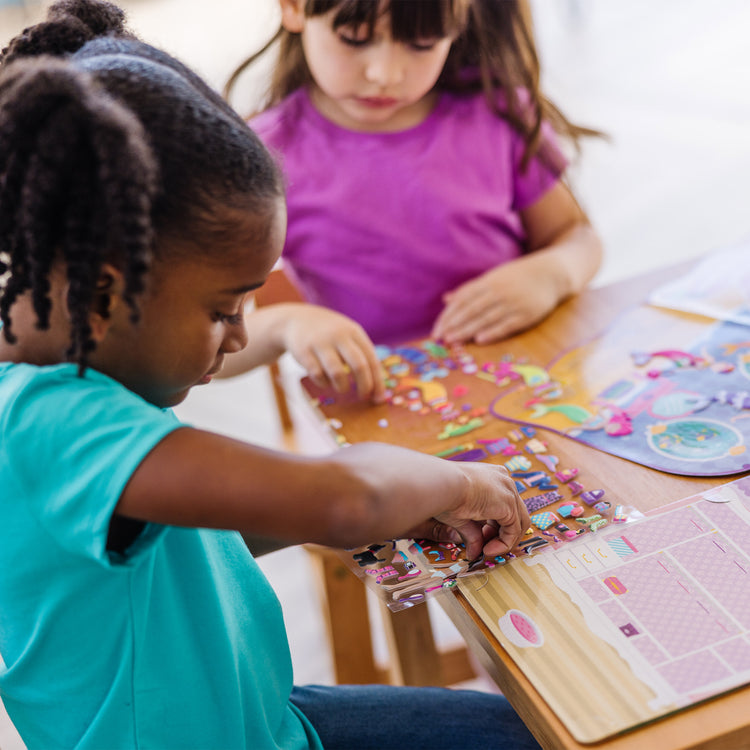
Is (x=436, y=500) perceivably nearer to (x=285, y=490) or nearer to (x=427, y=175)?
(x=285, y=490)

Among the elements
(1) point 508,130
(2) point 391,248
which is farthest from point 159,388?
(1) point 508,130

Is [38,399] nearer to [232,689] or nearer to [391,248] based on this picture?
[232,689]

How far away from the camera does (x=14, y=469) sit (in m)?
0.55

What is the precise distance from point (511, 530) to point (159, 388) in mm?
287

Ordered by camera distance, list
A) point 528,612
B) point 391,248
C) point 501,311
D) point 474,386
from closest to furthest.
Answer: point 528,612 → point 474,386 → point 501,311 → point 391,248

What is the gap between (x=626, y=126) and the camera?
3322mm

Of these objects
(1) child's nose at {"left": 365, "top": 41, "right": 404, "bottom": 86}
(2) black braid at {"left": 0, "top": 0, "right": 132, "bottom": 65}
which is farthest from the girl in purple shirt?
(2) black braid at {"left": 0, "top": 0, "right": 132, "bottom": 65}

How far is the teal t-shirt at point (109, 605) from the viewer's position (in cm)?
54

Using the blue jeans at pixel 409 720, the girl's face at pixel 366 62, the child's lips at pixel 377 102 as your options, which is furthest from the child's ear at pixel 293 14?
the blue jeans at pixel 409 720

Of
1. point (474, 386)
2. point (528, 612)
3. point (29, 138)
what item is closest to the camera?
point (29, 138)

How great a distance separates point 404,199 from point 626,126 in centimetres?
236

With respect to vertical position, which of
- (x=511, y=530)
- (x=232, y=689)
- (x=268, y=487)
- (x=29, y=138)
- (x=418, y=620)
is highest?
(x=29, y=138)

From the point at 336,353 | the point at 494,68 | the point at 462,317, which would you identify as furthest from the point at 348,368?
the point at 494,68

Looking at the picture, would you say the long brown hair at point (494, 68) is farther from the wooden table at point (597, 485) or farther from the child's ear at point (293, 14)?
the wooden table at point (597, 485)
